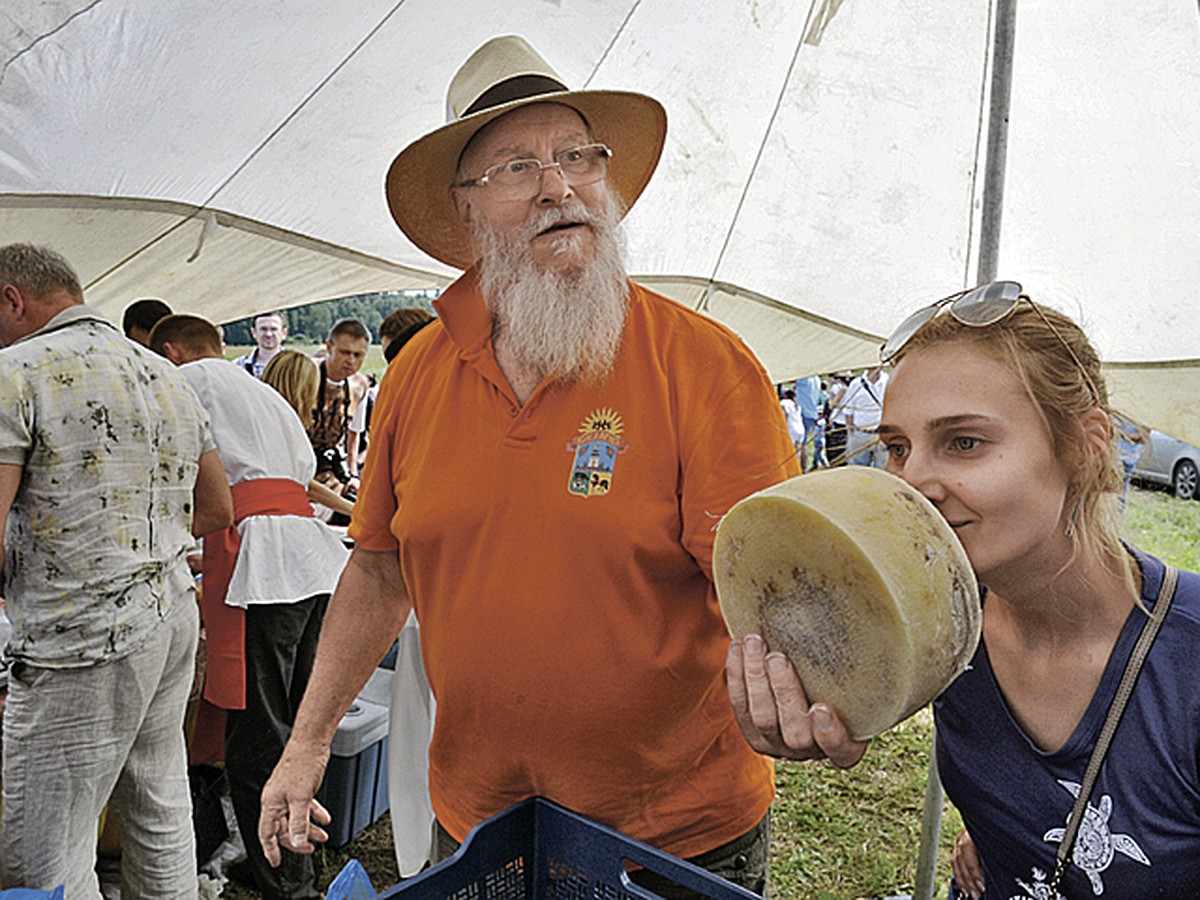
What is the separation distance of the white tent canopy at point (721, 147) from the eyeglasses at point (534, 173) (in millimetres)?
1378

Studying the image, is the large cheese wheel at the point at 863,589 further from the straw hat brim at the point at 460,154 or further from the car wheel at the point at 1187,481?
the car wheel at the point at 1187,481

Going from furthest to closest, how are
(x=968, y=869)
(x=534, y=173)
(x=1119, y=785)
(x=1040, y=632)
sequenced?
1. (x=534, y=173)
2. (x=968, y=869)
3. (x=1040, y=632)
4. (x=1119, y=785)

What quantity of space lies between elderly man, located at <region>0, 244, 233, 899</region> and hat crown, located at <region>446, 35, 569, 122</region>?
1.24m

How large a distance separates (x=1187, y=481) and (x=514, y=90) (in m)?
11.9

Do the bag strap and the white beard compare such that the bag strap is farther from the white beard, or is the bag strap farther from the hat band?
the hat band

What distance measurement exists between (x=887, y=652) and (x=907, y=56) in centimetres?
276

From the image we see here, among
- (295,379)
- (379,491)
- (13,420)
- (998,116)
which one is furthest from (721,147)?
(13,420)

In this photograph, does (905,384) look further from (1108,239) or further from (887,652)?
(1108,239)

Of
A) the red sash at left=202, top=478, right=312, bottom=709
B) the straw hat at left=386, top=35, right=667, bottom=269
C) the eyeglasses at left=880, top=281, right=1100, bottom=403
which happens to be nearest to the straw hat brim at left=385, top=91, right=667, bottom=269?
the straw hat at left=386, top=35, right=667, bottom=269

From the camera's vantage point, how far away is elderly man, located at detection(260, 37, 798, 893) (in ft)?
4.51

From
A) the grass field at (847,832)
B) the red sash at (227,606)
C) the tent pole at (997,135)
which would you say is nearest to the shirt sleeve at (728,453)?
the tent pole at (997,135)

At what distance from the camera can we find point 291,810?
1497 millimetres

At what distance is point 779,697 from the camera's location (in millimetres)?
949

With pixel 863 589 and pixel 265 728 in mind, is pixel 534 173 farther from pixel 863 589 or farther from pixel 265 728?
pixel 265 728
